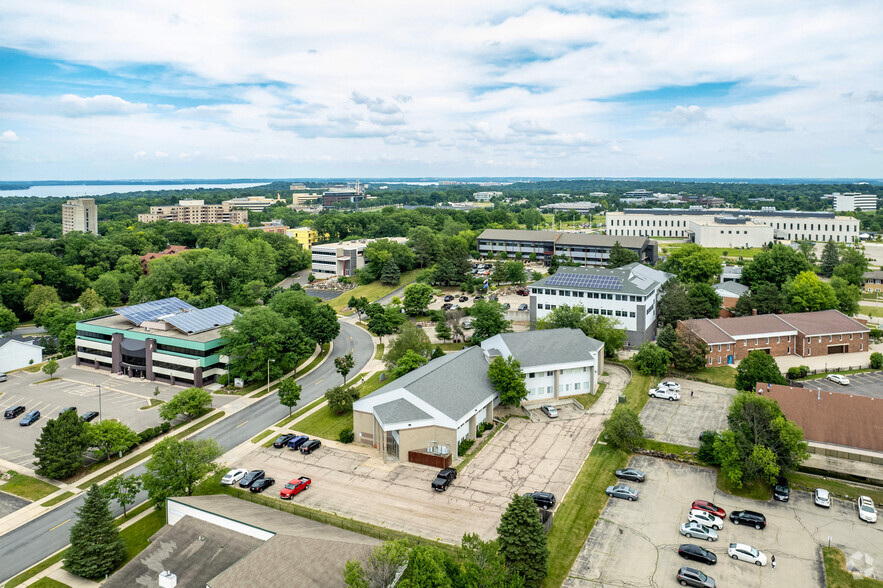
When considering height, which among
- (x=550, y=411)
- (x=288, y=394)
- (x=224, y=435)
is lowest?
(x=224, y=435)

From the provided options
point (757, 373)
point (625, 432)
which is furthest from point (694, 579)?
point (757, 373)

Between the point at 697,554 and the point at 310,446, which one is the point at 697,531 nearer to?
the point at 697,554

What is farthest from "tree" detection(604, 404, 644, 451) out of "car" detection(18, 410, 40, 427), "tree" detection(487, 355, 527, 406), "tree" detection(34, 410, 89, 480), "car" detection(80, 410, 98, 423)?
"car" detection(18, 410, 40, 427)

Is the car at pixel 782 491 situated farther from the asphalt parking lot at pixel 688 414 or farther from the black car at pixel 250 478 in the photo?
the black car at pixel 250 478

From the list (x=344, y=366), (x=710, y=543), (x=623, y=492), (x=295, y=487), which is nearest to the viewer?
(x=710, y=543)

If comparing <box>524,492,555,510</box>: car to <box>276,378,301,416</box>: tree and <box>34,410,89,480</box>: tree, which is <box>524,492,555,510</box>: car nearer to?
<box>276,378,301,416</box>: tree

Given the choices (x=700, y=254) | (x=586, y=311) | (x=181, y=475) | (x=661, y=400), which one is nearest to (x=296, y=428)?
(x=181, y=475)

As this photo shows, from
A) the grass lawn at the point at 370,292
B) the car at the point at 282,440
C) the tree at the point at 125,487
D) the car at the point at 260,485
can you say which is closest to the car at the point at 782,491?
the car at the point at 260,485
